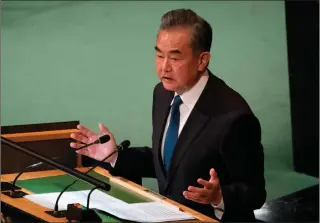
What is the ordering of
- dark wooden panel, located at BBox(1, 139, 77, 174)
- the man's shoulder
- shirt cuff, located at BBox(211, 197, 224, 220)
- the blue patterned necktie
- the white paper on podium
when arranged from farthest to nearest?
dark wooden panel, located at BBox(1, 139, 77, 174)
the blue patterned necktie
the man's shoulder
shirt cuff, located at BBox(211, 197, 224, 220)
the white paper on podium

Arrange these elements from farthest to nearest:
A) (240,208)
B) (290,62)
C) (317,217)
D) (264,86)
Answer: (264,86), (290,62), (317,217), (240,208)

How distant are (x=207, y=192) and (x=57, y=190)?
65 cm

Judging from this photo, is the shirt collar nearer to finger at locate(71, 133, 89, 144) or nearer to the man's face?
the man's face

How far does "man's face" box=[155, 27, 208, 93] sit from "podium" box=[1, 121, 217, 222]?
1.46 ft

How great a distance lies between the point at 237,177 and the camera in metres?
3.22

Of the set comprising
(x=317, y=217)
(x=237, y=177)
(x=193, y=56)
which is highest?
(x=193, y=56)

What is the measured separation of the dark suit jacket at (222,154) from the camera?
3.20m

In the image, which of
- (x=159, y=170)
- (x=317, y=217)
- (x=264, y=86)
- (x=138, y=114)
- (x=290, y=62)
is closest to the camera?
(x=159, y=170)

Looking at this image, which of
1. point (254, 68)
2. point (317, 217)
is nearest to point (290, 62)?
point (317, 217)

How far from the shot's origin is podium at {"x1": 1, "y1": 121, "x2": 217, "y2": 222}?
296 cm

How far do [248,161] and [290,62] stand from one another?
10.2 feet

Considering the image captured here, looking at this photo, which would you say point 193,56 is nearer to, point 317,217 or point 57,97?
point 317,217

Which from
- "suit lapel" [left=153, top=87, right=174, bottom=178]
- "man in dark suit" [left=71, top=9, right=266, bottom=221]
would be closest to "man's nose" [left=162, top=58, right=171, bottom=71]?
"man in dark suit" [left=71, top=9, right=266, bottom=221]

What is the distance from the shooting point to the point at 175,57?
331 centimetres
